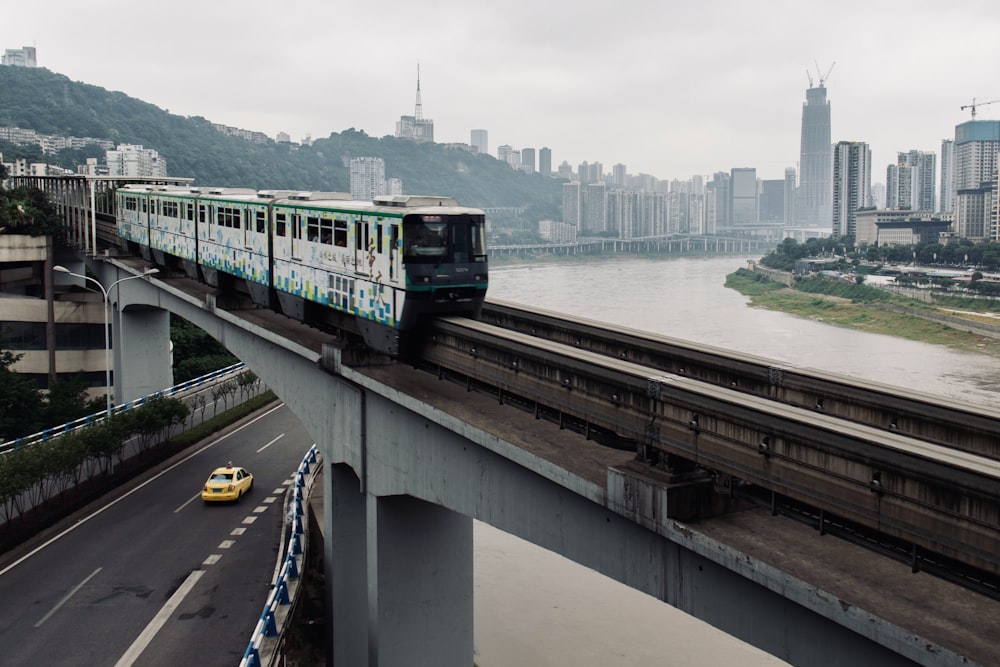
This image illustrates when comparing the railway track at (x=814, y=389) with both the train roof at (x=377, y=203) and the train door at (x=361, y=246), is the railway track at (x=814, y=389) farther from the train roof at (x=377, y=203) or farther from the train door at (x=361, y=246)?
the train door at (x=361, y=246)

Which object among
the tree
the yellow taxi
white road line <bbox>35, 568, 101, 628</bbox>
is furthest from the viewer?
the tree

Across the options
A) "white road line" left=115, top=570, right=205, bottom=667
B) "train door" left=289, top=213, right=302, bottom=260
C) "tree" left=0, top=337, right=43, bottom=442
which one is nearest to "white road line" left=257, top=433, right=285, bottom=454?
"tree" left=0, top=337, right=43, bottom=442

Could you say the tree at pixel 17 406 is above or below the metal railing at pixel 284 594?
above

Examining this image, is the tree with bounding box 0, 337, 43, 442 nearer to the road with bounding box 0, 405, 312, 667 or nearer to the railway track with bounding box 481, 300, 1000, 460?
the road with bounding box 0, 405, 312, 667

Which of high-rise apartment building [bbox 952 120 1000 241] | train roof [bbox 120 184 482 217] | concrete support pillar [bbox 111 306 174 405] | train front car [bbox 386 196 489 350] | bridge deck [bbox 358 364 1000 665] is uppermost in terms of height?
high-rise apartment building [bbox 952 120 1000 241]

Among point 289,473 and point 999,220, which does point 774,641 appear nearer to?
point 289,473

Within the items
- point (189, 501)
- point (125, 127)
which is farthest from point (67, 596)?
point (125, 127)

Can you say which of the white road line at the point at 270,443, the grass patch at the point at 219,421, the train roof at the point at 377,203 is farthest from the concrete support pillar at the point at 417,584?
the grass patch at the point at 219,421
